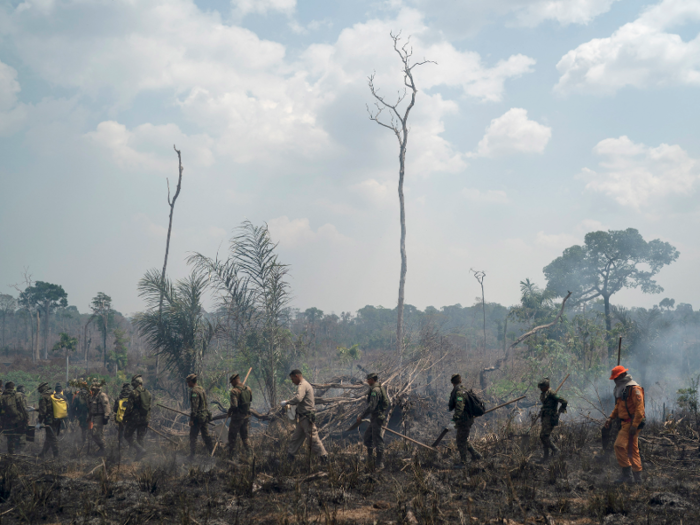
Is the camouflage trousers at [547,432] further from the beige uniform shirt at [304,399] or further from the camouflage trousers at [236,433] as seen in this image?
the camouflage trousers at [236,433]

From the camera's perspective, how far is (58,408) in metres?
9.94

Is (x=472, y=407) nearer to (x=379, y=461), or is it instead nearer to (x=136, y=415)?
(x=379, y=461)

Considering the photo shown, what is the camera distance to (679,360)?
25109mm

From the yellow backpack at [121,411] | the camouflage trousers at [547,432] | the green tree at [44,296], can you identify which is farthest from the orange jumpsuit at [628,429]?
the green tree at [44,296]

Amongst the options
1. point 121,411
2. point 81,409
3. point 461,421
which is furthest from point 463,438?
point 81,409

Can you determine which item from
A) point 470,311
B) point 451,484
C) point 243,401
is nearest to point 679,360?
point 451,484

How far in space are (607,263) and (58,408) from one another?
123 ft

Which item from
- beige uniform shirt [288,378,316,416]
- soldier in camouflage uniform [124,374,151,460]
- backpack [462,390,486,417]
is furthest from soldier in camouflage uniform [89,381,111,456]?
backpack [462,390,486,417]

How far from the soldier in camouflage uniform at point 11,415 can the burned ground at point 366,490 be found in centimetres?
114

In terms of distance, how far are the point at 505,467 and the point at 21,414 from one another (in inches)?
389

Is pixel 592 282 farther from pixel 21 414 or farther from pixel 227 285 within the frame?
pixel 21 414

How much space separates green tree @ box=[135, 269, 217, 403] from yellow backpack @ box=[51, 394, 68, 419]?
3144mm

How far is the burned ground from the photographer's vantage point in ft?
18.5

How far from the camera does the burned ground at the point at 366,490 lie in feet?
18.5
